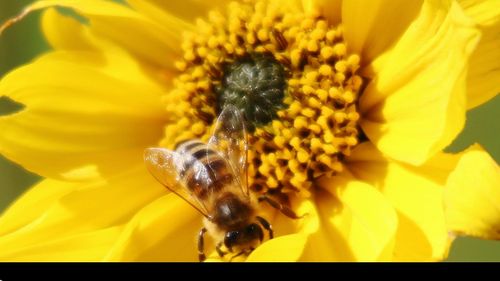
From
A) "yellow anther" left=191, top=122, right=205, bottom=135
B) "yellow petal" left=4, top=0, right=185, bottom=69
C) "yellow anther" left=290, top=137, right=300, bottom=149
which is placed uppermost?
"yellow petal" left=4, top=0, right=185, bottom=69

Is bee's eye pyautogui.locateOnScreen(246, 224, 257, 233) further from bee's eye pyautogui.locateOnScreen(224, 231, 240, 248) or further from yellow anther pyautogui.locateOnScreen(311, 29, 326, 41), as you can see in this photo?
yellow anther pyautogui.locateOnScreen(311, 29, 326, 41)

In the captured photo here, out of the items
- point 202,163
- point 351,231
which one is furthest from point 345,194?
point 202,163

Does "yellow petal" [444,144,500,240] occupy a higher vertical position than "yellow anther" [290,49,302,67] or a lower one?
lower

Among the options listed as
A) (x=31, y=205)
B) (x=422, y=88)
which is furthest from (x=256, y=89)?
(x=31, y=205)

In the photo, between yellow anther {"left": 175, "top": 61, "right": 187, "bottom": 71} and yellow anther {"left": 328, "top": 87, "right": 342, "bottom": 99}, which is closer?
yellow anther {"left": 328, "top": 87, "right": 342, "bottom": 99}

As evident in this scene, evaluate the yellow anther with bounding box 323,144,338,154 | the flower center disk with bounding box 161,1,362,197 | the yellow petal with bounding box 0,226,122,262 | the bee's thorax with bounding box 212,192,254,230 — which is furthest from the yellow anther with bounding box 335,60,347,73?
the yellow petal with bounding box 0,226,122,262

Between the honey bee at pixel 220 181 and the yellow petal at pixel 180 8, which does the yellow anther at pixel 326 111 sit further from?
the yellow petal at pixel 180 8

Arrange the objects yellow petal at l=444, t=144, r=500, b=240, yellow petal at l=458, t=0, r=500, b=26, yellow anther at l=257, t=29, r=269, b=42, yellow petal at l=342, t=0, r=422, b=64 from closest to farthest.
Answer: yellow petal at l=444, t=144, r=500, b=240, yellow petal at l=458, t=0, r=500, b=26, yellow petal at l=342, t=0, r=422, b=64, yellow anther at l=257, t=29, r=269, b=42
